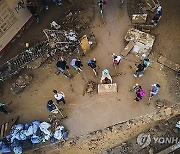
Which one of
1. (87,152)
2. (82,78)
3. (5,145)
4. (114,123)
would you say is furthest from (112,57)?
(5,145)

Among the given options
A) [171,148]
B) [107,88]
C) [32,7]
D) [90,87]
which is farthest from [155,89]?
[32,7]

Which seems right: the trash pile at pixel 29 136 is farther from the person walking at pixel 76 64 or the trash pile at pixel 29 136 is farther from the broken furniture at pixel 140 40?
the broken furniture at pixel 140 40

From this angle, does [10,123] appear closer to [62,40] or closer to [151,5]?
[62,40]

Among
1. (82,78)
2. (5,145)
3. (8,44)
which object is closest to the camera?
(5,145)

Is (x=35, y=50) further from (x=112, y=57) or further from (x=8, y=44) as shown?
(x=112, y=57)

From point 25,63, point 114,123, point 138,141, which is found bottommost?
point 138,141

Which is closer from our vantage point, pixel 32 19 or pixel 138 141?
pixel 138 141

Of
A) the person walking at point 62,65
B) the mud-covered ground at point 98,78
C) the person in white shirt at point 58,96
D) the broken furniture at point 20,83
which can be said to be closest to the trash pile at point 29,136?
the mud-covered ground at point 98,78
